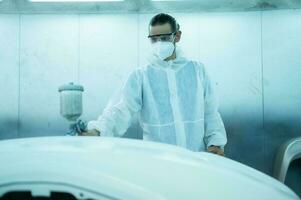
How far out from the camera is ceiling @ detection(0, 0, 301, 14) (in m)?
3.12

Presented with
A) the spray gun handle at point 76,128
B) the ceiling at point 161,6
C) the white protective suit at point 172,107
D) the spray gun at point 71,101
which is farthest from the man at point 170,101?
the ceiling at point 161,6

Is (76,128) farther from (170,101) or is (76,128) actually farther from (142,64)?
(142,64)

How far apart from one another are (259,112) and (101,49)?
1448mm

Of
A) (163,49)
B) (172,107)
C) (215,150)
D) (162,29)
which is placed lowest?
(215,150)

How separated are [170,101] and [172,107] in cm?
4

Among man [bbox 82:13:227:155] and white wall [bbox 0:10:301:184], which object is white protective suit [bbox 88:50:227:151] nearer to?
man [bbox 82:13:227:155]

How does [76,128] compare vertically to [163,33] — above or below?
below

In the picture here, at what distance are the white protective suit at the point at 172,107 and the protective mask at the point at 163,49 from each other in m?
0.06

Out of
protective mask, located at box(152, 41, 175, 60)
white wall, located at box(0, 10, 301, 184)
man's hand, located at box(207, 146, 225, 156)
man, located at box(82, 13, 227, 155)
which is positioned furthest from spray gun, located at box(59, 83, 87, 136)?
white wall, located at box(0, 10, 301, 184)

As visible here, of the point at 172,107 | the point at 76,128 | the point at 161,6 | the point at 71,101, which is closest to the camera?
the point at 76,128

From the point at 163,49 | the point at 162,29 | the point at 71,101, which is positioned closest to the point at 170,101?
the point at 163,49

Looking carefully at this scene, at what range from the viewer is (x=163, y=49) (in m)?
2.17

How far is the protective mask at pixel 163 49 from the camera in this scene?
7.12 feet

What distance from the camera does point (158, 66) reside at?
2230 millimetres
